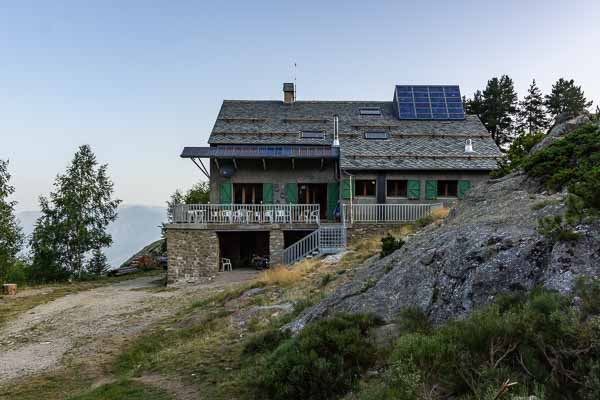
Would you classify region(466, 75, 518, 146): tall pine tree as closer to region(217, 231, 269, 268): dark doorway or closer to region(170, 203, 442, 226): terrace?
region(170, 203, 442, 226): terrace

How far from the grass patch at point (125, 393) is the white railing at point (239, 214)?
12490 millimetres

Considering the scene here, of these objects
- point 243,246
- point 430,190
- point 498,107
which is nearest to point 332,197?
point 430,190

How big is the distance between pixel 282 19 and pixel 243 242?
12.6 m

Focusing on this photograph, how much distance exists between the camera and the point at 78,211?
963 inches

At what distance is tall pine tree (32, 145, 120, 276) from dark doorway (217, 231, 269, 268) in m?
8.78

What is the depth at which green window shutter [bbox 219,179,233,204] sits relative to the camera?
70.4 ft

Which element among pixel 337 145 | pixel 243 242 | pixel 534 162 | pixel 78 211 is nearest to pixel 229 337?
pixel 534 162

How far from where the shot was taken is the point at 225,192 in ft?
70.6

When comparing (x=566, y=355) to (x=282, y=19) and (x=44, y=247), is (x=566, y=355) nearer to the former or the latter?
(x=282, y=19)

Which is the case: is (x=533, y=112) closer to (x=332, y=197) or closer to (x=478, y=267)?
(x=332, y=197)

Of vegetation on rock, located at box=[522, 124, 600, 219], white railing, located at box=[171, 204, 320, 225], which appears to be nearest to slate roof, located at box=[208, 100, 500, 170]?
white railing, located at box=[171, 204, 320, 225]

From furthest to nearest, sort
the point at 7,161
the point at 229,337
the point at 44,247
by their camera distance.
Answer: the point at 44,247, the point at 7,161, the point at 229,337

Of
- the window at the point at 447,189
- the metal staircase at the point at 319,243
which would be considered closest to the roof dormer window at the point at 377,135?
the window at the point at 447,189

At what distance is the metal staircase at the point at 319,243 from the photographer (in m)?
17.8
